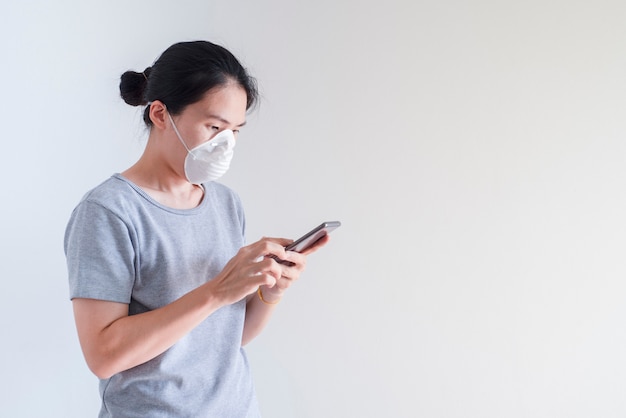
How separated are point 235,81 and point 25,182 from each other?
725mm

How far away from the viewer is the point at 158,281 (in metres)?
0.95

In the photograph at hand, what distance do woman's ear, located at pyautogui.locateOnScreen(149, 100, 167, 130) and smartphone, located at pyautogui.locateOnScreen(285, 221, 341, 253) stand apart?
0.94 feet

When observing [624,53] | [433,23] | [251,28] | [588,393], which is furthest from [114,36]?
[588,393]

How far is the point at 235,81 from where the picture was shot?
103 centimetres

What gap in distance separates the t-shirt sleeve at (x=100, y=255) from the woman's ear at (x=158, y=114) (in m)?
0.19

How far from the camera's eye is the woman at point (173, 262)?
0.88 meters

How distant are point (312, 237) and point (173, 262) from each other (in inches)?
8.7

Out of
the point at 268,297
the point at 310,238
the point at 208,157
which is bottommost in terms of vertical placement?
the point at 268,297

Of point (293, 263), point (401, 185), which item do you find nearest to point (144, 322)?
point (293, 263)

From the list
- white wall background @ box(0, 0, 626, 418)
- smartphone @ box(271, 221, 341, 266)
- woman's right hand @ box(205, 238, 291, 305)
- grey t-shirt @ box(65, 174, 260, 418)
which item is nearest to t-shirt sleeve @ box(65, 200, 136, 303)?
Result: grey t-shirt @ box(65, 174, 260, 418)

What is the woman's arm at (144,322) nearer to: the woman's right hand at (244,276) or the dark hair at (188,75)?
the woman's right hand at (244,276)

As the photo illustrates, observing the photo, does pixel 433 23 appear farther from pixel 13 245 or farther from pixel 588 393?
pixel 13 245

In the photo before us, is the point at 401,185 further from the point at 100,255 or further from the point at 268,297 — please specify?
the point at 100,255

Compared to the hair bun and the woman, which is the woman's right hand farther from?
the hair bun
